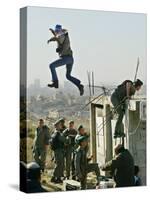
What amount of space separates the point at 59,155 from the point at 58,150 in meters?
0.05

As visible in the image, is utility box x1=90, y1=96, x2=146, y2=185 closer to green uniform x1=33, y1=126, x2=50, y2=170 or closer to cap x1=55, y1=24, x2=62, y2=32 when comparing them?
green uniform x1=33, y1=126, x2=50, y2=170

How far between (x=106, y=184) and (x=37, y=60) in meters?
1.30

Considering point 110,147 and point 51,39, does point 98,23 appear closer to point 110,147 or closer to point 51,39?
point 51,39

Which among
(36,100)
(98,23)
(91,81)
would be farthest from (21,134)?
(98,23)

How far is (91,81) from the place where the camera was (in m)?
6.54

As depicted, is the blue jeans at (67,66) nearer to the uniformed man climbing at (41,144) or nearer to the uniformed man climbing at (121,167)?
the uniformed man climbing at (41,144)

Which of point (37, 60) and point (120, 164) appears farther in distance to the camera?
point (120, 164)

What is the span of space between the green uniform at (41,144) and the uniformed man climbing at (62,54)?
0.40 m

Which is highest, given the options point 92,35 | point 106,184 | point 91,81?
point 92,35

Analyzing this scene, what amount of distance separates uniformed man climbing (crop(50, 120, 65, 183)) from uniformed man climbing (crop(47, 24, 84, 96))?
1.26ft

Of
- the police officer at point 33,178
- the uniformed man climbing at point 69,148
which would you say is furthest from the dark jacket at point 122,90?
the police officer at point 33,178

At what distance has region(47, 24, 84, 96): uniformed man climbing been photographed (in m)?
6.36

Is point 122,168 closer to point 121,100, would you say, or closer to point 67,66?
point 121,100

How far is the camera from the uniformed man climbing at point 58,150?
21.0 ft
